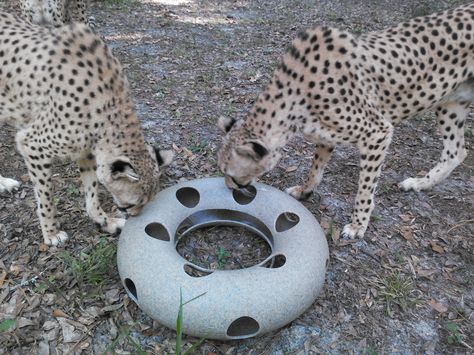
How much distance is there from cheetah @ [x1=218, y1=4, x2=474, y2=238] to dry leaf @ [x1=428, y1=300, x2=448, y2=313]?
0.81 metres

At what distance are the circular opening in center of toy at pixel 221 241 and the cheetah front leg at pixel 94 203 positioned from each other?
1.87 feet

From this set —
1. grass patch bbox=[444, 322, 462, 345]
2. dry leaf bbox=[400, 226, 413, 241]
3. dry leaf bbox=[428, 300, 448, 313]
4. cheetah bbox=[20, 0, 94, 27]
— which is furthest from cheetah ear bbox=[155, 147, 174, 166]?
cheetah bbox=[20, 0, 94, 27]

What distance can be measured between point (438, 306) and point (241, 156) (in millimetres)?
1921

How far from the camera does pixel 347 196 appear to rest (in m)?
4.67

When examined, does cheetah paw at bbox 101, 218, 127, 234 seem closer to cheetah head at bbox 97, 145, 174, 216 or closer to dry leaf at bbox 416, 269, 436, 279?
cheetah head at bbox 97, 145, 174, 216

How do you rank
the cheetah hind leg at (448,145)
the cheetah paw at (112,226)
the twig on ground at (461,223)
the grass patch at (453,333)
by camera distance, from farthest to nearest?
the cheetah hind leg at (448,145), the twig on ground at (461,223), the cheetah paw at (112,226), the grass patch at (453,333)

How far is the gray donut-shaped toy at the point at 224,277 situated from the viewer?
115 inches

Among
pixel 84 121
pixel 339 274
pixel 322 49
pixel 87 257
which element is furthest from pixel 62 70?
pixel 339 274

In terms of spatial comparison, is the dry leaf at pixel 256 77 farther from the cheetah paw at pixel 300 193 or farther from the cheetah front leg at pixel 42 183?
the cheetah front leg at pixel 42 183

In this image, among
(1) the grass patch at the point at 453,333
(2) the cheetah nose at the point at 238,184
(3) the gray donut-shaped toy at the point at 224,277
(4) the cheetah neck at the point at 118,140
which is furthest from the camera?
(2) the cheetah nose at the point at 238,184

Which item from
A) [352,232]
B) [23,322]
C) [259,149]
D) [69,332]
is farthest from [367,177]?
[23,322]

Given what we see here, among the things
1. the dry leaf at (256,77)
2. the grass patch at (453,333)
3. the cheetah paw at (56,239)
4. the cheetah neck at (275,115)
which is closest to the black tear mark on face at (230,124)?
the cheetah neck at (275,115)

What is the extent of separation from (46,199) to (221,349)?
1.85 m

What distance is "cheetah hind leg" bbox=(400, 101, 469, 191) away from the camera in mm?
4508
